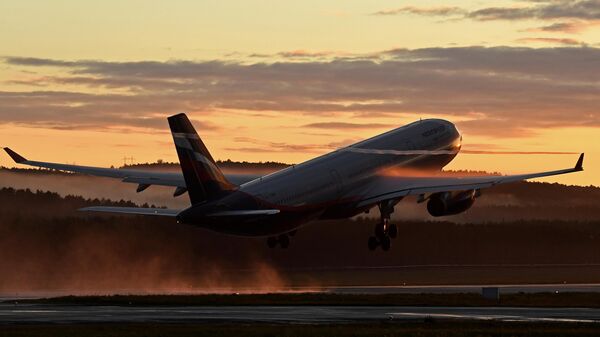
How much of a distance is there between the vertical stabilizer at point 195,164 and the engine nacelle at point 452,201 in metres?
21.1

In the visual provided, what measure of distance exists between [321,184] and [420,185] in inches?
393

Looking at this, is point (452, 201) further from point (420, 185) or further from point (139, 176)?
point (139, 176)

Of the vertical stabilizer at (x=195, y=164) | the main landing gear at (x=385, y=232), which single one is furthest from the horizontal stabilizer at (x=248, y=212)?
the main landing gear at (x=385, y=232)

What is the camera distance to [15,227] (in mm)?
130625

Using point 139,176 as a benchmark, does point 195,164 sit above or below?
below

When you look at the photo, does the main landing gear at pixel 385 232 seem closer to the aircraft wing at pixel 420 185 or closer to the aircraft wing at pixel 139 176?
the aircraft wing at pixel 420 185

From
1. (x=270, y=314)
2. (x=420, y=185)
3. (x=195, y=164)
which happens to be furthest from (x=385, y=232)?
(x=195, y=164)

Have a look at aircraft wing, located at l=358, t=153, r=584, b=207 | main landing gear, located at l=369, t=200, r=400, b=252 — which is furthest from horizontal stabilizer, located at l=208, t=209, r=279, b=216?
main landing gear, located at l=369, t=200, r=400, b=252

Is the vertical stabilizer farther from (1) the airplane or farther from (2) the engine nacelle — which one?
(2) the engine nacelle

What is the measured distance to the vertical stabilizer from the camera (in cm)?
8756

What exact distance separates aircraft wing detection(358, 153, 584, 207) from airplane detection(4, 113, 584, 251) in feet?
0.23

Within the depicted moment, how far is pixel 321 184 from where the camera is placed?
328 feet

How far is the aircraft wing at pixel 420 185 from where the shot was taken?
103250 mm

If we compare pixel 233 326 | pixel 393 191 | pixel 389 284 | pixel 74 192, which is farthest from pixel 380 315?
pixel 74 192
